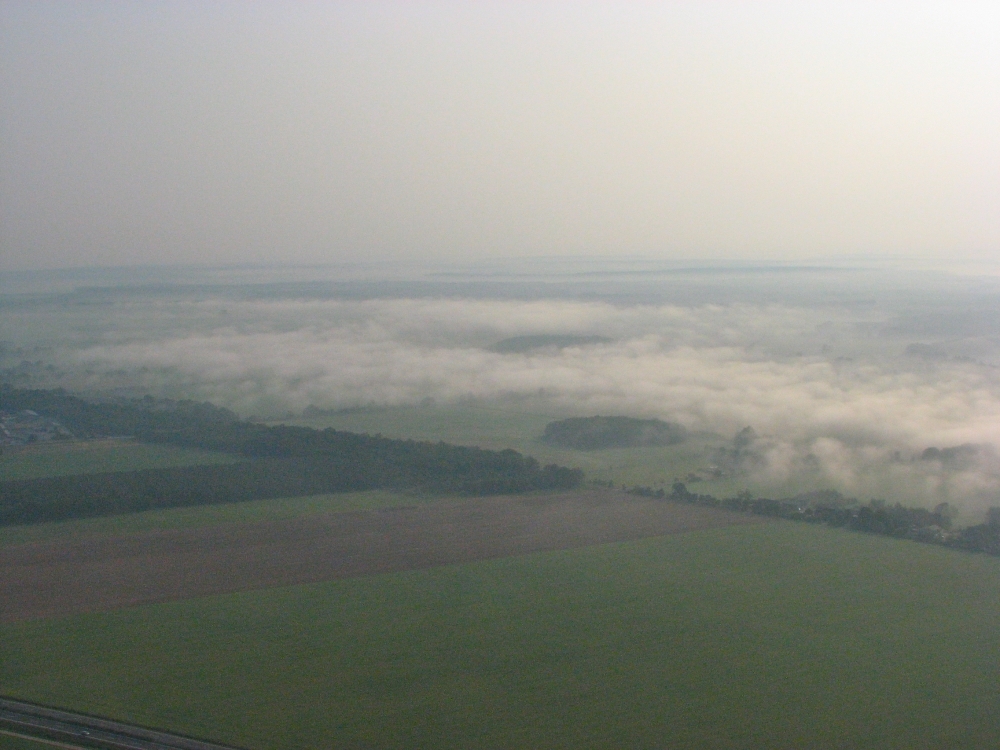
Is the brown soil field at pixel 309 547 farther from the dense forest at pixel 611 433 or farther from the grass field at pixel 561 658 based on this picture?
the dense forest at pixel 611 433

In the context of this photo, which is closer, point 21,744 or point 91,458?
point 21,744

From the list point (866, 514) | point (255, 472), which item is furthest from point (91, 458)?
point (866, 514)

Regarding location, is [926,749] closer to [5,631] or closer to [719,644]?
[719,644]

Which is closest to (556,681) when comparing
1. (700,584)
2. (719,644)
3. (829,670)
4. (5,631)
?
(719,644)

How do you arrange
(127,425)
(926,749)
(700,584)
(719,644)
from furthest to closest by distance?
1. (127,425)
2. (700,584)
3. (719,644)
4. (926,749)

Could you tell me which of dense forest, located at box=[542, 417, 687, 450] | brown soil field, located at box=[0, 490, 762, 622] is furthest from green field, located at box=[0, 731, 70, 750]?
dense forest, located at box=[542, 417, 687, 450]

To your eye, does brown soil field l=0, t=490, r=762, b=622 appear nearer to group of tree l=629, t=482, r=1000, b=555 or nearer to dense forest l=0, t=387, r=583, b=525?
group of tree l=629, t=482, r=1000, b=555

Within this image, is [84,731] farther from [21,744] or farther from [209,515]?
[209,515]
